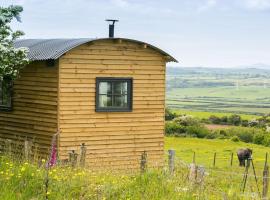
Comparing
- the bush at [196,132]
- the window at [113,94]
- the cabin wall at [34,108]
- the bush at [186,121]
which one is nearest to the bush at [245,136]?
the bush at [196,132]

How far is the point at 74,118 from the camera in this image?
843 inches

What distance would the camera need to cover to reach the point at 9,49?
19422mm

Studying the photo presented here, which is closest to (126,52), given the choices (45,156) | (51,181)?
(45,156)

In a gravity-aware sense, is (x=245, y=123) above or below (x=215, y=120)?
below

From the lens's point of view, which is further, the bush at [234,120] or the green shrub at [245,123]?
the bush at [234,120]

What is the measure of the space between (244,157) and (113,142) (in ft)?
48.6

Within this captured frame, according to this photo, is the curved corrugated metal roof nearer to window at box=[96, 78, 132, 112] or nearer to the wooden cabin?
the wooden cabin

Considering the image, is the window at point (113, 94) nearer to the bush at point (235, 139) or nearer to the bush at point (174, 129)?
the bush at point (235, 139)

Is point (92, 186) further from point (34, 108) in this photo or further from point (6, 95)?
point (6, 95)

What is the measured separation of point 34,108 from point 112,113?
2777mm

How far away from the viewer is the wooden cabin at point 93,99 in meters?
21.2

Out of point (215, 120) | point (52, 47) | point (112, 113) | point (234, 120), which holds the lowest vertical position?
point (215, 120)

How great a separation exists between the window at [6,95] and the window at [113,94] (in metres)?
3.41

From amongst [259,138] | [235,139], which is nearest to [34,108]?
[235,139]
